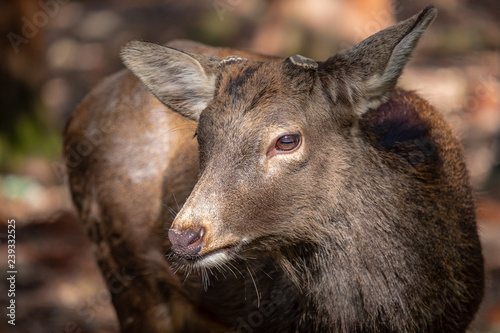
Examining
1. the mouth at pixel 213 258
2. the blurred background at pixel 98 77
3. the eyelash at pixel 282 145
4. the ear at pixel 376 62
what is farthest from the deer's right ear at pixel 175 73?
the blurred background at pixel 98 77

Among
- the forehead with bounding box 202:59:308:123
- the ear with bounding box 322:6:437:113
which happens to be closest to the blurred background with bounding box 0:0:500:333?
the ear with bounding box 322:6:437:113

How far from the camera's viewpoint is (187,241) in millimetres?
3742

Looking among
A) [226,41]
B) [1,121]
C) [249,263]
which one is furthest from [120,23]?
[249,263]

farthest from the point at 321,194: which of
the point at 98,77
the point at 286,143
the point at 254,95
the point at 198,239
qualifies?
the point at 98,77

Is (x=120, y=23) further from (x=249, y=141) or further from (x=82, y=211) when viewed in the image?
(x=249, y=141)

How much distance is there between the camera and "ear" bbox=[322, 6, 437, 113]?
3752 mm

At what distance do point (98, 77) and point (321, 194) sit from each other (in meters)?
11.0

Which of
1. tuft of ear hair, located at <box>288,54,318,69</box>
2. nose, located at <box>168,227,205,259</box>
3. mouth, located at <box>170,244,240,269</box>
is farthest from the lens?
tuft of ear hair, located at <box>288,54,318,69</box>

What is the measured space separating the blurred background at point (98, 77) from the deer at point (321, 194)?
1304 millimetres

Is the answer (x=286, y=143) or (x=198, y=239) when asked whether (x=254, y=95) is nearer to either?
(x=286, y=143)

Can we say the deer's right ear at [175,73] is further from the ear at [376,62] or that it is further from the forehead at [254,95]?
the ear at [376,62]

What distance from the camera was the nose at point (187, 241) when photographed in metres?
3.75

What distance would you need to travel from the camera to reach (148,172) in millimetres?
5785

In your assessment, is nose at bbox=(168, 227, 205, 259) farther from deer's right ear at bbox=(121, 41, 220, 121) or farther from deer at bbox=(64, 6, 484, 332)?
Answer: deer's right ear at bbox=(121, 41, 220, 121)
